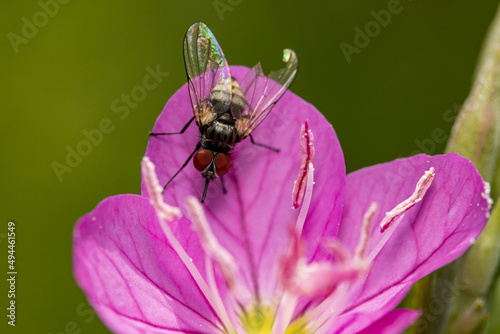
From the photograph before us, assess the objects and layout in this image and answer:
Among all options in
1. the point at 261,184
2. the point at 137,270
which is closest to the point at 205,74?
the point at 261,184

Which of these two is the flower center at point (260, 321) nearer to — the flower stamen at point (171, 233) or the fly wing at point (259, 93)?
the flower stamen at point (171, 233)

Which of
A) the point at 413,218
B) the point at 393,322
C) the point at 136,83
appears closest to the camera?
the point at 393,322

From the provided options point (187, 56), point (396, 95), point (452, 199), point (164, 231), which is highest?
point (187, 56)

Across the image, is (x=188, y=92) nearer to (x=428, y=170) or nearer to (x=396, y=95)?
(x=428, y=170)

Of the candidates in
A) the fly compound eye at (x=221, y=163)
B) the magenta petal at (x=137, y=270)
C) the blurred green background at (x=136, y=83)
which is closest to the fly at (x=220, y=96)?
the fly compound eye at (x=221, y=163)

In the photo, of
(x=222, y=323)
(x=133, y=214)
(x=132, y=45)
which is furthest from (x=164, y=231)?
(x=132, y=45)

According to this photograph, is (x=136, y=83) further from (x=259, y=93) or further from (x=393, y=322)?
(x=393, y=322)

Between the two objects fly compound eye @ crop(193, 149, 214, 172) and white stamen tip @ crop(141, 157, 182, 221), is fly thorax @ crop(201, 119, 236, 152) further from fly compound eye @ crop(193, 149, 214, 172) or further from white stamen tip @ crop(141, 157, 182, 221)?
white stamen tip @ crop(141, 157, 182, 221)
